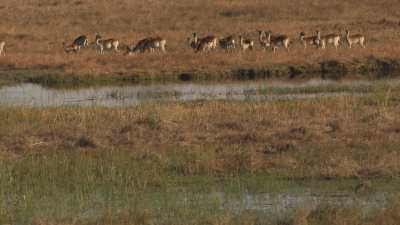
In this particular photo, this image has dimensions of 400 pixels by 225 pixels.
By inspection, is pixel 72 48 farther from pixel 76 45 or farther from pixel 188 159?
pixel 188 159

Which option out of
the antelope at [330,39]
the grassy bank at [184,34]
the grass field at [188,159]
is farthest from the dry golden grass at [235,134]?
the antelope at [330,39]

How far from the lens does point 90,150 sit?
1409 centimetres

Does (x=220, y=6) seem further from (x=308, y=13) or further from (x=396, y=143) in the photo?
(x=396, y=143)

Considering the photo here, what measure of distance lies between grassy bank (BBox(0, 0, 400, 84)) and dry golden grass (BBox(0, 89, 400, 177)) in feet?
27.0

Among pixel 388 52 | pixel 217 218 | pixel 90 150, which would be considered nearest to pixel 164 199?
pixel 217 218

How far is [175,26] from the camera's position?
41500 mm

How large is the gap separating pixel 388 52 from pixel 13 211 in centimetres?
1998

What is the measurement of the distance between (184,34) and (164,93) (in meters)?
16.1

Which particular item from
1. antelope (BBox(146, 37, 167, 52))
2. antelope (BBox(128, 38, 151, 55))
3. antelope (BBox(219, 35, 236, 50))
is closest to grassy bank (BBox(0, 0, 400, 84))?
antelope (BBox(146, 37, 167, 52))

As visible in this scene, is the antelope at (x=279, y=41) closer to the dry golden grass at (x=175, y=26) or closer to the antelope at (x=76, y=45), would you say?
the dry golden grass at (x=175, y=26)

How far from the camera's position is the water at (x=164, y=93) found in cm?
2077

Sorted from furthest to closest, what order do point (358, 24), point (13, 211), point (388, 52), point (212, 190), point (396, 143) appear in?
point (358, 24) → point (388, 52) → point (396, 143) → point (212, 190) → point (13, 211)

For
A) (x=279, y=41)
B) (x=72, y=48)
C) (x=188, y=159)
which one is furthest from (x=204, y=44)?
(x=188, y=159)

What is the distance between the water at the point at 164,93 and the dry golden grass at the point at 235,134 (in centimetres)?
236
